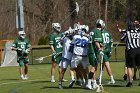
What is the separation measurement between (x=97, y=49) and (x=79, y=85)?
2073 mm

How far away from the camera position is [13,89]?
1706 cm

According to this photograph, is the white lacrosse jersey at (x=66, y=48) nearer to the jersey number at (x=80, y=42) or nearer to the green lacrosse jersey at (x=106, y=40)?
the jersey number at (x=80, y=42)

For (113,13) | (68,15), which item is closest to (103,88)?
(68,15)

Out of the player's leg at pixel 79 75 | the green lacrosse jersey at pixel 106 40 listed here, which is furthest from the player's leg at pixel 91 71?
the green lacrosse jersey at pixel 106 40

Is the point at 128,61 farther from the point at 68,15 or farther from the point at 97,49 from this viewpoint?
the point at 68,15

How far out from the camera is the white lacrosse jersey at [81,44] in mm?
15898

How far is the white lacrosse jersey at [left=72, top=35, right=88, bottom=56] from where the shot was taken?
52.2 feet

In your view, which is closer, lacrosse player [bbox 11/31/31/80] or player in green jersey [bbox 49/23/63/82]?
player in green jersey [bbox 49/23/63/82]

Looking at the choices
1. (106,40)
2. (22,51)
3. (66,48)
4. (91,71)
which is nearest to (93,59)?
(91,71)

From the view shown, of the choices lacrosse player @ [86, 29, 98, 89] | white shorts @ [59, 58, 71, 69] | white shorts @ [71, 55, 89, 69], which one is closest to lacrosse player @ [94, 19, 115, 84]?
lacrosse player @ [86, 29, 98, 89]

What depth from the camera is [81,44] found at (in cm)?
1590

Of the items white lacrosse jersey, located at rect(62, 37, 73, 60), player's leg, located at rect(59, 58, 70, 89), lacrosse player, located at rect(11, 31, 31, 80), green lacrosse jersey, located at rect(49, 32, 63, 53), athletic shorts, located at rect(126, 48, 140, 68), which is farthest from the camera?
lacrosse player, located at rect(11, 31, 31, 80)

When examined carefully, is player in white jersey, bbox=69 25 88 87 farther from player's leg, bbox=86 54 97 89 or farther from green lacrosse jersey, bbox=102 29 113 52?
green lacrosse jersey, bbox=102 29 113 52

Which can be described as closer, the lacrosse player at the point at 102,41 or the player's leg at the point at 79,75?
the lacrosse player at the point at 102,41
